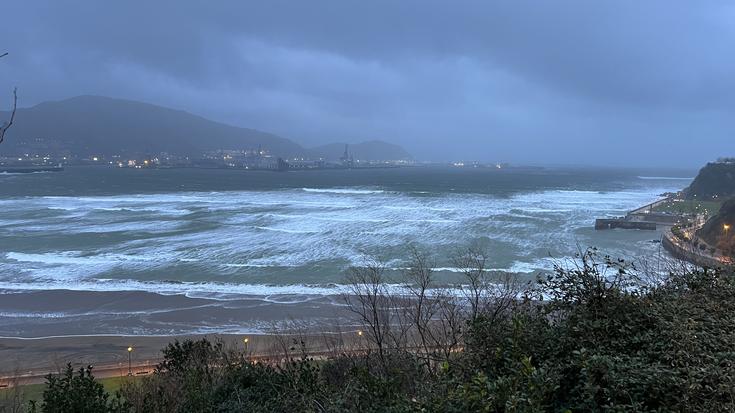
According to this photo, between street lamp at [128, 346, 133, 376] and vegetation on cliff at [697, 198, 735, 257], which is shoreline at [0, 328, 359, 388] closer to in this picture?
street lamp at [128, 346, 133, 376]

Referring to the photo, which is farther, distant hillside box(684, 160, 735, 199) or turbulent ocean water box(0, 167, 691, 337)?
distant hillside box(684, 160, 735, 199)

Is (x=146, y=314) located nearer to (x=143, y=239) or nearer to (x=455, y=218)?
(x=143, y=239)

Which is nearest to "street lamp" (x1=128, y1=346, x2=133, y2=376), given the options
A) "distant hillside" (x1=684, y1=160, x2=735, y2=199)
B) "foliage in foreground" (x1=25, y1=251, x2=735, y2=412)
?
"foliage in foreground" (x1=25, y1=251, x2=735, y2=412)

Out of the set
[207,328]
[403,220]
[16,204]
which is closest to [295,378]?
[207,328]

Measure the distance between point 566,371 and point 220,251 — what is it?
30.5 m

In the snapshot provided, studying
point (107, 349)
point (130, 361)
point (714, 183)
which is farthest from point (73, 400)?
point (714, 183)

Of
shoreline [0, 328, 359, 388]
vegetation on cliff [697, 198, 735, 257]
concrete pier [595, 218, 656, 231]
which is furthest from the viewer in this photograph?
concrete pier [595, 218, 656, 231]

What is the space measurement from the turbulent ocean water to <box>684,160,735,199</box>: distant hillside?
35344mm

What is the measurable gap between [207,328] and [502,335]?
54.2 ft

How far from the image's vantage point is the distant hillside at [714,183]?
280 feet

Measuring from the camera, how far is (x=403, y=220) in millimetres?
49781

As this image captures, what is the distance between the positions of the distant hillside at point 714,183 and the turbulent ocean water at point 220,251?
35.3m

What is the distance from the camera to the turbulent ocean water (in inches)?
864

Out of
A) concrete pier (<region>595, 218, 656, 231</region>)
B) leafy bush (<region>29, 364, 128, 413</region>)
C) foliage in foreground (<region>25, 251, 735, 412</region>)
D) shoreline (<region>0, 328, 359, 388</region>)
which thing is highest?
foliage in foreground (<region>25, 251, 735, 412</region>)
